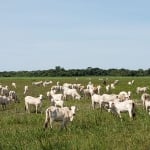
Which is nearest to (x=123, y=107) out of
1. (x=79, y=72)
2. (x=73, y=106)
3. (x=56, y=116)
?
(x=73, y=106)

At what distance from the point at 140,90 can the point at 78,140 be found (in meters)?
35.2

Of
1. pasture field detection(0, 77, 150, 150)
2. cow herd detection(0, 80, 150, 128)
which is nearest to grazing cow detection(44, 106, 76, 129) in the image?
cow herd detection(0, 80, 150, 128)

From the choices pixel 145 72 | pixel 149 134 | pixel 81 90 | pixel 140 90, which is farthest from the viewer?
pixel 145 72

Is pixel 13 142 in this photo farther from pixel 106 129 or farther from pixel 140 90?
pixel 140 90

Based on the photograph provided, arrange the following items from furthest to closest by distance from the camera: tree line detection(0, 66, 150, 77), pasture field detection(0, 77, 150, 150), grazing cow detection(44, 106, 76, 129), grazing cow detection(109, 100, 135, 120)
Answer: tree line detection(0, 66, 150, 77), grazing cow detection(109, 100, 135, 120), grazing cow detection(44, 106, 76, 129), pasture field detection(0, 77, 150, 150)

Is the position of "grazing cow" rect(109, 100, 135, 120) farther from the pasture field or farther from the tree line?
the tree line

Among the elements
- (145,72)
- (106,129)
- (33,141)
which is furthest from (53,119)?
(145,72)

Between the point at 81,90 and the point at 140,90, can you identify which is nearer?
the point at 81,90

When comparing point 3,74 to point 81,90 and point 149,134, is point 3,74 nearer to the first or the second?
point 81,90

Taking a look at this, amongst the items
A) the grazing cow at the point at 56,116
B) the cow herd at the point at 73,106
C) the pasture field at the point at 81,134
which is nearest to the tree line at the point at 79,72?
the cow herd at the point at 73,106

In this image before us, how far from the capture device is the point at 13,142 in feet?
53.3

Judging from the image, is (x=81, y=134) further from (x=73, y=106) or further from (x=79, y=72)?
(x=79, y=72)

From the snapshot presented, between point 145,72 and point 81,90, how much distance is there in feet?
330

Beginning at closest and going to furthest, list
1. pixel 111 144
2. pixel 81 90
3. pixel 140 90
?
1. pixel 111 144
2. pixel 81 90
3. pixel 140 90
